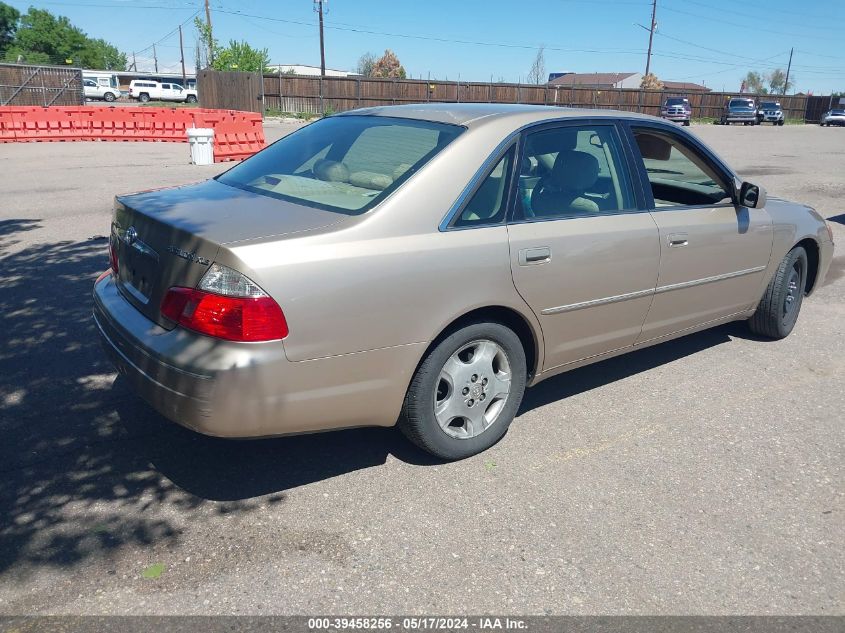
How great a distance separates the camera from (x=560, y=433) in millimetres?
3990

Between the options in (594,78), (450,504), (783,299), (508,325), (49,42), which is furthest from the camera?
(594,78)

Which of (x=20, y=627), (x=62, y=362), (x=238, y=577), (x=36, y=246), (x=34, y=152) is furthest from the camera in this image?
(x=34, y=152)

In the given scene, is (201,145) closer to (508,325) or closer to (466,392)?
(508,325)

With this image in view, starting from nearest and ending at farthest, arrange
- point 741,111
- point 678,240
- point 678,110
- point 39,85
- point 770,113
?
point 678,240, point 39,85, point 678,110, point 741,111, point 770,113

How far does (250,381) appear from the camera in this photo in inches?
110

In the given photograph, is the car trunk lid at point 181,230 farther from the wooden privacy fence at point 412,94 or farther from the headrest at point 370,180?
the wooden privacy fence at point 412,94

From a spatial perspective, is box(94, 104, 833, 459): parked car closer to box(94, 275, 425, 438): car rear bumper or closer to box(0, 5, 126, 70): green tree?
box(94, 275, 425, 438): car rear bumper

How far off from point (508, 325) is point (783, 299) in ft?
9.20

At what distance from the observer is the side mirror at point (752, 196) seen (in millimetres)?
4566

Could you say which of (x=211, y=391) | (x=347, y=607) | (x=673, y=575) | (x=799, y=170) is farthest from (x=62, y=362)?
(x=799, y=170)

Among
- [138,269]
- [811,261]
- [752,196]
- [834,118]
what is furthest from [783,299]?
[834,118]

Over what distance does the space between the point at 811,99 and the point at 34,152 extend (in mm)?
59787

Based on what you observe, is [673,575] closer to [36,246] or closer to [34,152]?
[36,246]

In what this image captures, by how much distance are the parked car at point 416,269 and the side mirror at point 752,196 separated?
1 centimetres
